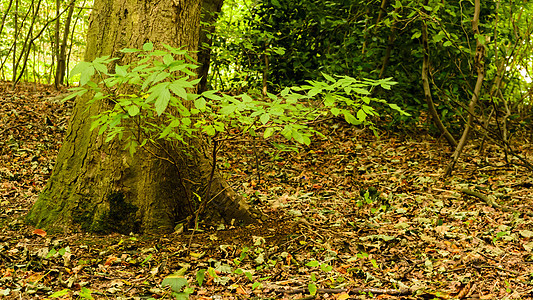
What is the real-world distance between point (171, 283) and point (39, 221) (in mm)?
1489

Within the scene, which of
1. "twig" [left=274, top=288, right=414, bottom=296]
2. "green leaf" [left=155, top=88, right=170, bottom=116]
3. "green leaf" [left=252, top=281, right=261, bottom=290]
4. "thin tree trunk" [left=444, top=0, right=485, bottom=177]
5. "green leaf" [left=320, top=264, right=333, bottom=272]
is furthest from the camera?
"thin tree trunk" [left=444, top=0, right=485, bottom=177]

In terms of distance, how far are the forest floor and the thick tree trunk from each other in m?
0.16

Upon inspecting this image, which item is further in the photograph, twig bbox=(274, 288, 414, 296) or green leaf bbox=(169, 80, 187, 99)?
twig bbox=(274, 288, 414, 296)

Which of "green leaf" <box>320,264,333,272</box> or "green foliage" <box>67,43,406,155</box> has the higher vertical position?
"green foliage" <box>67,43,406,155</box>

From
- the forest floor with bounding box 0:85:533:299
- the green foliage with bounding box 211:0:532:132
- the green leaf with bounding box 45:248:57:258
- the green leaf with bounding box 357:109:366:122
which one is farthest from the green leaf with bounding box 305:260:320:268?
the green foliage with bounding box 211:0:532:132

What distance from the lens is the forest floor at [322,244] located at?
2.43 metres

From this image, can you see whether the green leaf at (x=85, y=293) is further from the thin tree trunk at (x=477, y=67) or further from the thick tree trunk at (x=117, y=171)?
the thin tree trunk at (x=477, y=67)

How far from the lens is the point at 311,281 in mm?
2555

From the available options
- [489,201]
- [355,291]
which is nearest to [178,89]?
[355,291]

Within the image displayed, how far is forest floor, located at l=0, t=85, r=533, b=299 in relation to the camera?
2434mm

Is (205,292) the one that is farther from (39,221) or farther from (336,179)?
(336,179)

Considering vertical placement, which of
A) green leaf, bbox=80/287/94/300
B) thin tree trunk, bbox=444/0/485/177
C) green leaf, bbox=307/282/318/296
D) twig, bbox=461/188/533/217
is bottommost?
green leaf, bbox=80/287/94/300

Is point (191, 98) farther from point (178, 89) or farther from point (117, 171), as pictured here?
point (117, 171)

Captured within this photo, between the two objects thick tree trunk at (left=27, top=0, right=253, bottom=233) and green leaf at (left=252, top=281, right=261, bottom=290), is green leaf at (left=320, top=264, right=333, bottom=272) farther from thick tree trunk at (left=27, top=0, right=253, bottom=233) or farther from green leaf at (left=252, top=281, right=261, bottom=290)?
thick tree trunk at (left=27, top=0, right=253, bottom=233)
